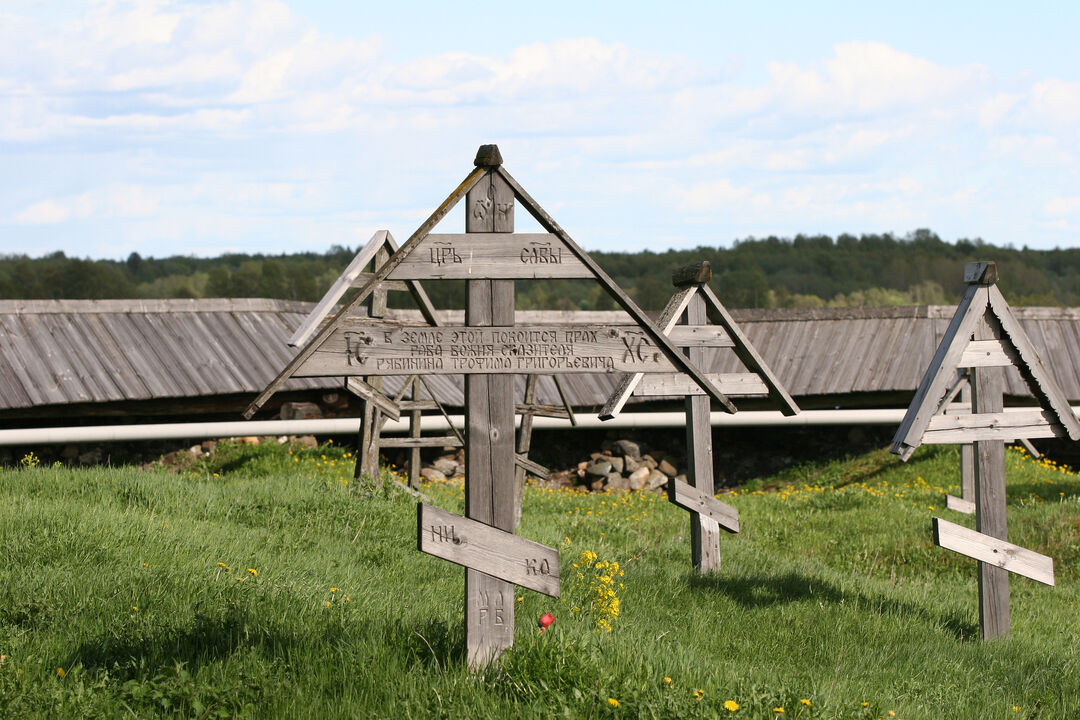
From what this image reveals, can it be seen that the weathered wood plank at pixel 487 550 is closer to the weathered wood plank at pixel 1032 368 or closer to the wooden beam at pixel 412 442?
the weathered wood plank at pixel 1032 368

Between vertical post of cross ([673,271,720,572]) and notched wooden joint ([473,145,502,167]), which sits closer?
notched wooden joint ([473,145,502,167])

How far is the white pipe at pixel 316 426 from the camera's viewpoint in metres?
11.8

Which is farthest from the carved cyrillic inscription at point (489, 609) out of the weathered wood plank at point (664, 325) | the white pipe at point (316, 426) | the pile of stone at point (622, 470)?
the pile of stone at point (622, 470)

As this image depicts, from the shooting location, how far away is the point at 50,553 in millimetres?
5941

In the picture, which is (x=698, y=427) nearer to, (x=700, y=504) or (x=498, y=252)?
(x=700, y=504)

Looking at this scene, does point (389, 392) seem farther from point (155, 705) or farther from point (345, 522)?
point (155, 705)

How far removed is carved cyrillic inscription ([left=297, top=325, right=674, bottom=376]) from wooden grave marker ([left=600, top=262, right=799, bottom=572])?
10.5 ft

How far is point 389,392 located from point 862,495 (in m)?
6.18

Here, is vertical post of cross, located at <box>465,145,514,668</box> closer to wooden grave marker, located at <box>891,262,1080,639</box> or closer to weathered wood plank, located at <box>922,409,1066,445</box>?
Result: wooden grave marker, located at <box>891,262,1080,639</box>

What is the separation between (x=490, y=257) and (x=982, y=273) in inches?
162

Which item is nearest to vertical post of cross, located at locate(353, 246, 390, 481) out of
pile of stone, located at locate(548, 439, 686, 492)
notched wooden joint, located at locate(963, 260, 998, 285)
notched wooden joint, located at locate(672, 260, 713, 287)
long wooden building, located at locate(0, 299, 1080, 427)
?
long wooden building, located at locate(0, 299, 1080, 427)

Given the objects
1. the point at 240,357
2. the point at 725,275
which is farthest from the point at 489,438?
the point at 725,275

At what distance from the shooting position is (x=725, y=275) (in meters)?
64.7

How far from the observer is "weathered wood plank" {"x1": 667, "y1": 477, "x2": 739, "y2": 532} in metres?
7.96
